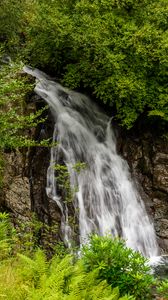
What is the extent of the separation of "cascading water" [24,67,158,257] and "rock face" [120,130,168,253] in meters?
0.44

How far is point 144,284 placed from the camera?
5.90 m

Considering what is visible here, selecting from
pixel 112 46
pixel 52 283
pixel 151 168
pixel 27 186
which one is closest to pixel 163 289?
pixel 52 283

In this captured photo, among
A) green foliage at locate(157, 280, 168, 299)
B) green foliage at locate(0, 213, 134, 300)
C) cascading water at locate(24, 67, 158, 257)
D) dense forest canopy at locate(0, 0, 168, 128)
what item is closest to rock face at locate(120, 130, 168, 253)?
cascading water at locate(24, 67, 158, 257)

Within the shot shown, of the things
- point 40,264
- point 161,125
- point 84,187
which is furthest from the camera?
point 161,125

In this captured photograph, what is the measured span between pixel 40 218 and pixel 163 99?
6811 mm

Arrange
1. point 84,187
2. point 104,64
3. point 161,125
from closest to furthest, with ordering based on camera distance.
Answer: point 84,187
point 104,64
point 161,125

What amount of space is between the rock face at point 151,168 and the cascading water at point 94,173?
0.44 m

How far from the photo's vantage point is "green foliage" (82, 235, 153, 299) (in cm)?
595

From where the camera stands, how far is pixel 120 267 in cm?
609

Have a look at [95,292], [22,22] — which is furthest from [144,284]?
[22,22]

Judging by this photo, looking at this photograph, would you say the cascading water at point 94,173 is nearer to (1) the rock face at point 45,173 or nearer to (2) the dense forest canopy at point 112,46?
(1) the rock face at point 45,173

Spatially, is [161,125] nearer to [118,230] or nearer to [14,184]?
[118,230]

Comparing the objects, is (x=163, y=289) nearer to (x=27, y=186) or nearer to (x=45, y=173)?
(x=27, y=186)

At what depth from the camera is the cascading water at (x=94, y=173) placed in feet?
45.8
